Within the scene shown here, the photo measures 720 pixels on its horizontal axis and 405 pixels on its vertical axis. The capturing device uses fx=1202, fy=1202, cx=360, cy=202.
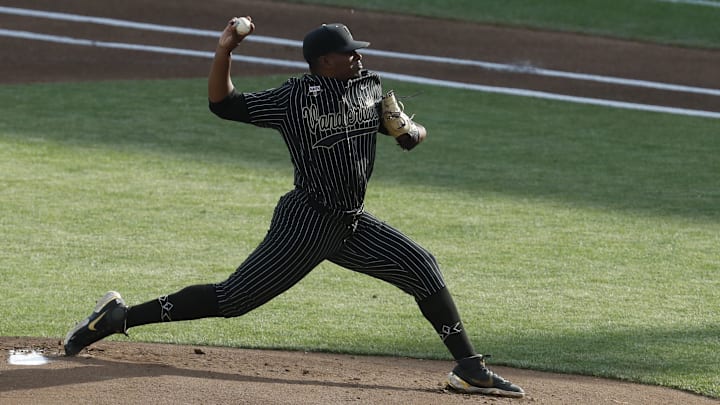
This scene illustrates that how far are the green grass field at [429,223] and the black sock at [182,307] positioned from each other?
35.1 inches

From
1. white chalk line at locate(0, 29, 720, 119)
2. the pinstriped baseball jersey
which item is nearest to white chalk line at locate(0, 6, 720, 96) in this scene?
white chalk line at locate(0, 29, 720, 119)

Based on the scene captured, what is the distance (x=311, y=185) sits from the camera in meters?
5.55

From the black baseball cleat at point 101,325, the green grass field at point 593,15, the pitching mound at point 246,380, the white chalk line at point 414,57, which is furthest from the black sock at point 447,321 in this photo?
the green grass field at point 593,15

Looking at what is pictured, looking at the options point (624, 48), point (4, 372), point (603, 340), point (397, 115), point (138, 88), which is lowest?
point (4, 372)

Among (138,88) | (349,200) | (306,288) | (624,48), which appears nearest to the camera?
(349,200)

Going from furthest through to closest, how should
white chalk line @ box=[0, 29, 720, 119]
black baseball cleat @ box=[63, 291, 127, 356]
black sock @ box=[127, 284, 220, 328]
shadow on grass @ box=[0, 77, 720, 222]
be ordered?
white chalk line @ box=[0, 29, 720, 119] → shadow on grass @ box=[0, 77, 720, 222] → black baseball cleat @ box=[63, 291, 127, 356] → black sock @ box=[127, 284, 220, 328]

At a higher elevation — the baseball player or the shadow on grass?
the shadow on grass

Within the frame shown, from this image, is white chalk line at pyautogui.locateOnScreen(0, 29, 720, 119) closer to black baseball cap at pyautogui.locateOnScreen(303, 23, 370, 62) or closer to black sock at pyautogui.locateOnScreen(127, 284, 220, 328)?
black baseball cap at pyautogui.locateOnScreen(303, 23, 370, 62)

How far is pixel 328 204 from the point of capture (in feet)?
18.1

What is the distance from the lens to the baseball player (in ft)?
18.0

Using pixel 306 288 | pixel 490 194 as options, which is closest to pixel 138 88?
pixel 490 194

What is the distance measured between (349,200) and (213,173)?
205 inches

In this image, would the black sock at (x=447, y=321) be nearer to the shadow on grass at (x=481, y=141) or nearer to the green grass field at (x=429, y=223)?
the green grass field at (x=429, y=223)

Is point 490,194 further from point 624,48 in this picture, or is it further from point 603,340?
point 624,48
